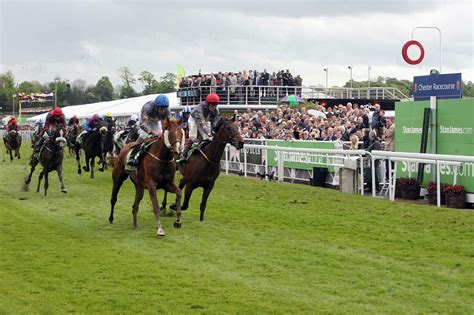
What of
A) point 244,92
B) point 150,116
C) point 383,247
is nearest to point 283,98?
point 244,92

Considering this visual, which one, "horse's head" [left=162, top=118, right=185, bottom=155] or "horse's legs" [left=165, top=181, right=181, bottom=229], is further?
"horse's legs" [left=165, top=181, right=181, bottom=229]

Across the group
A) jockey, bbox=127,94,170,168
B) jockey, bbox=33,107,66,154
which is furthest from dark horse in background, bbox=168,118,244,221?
jockey, bbox=33,107,66,154

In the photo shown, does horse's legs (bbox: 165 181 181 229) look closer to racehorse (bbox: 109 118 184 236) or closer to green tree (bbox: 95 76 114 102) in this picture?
racehorse (bbox: 109 118 184 236)

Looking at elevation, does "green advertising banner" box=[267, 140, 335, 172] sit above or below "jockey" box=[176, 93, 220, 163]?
below

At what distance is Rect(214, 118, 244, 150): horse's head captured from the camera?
1252cm

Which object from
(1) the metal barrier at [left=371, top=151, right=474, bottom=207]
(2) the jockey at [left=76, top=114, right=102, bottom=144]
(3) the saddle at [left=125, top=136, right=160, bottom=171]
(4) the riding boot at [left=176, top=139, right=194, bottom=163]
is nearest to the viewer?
(3) the saddle at [left=125, top=136, right=160, bottom=171]

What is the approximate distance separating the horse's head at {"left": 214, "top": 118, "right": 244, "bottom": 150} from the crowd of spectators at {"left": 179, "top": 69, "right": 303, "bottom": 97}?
918 inches

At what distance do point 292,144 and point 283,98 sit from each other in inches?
521

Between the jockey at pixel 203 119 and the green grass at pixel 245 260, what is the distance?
143cm

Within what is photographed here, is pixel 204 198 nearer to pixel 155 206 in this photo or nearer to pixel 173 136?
pixel 155 206

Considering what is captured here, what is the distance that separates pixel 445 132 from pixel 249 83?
21.3 metres

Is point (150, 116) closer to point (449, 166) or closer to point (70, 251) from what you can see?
point (70, 251)

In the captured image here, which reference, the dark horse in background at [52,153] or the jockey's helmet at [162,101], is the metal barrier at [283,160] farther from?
the dark horse in background at [52,153]

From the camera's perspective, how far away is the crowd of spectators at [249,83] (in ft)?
120
